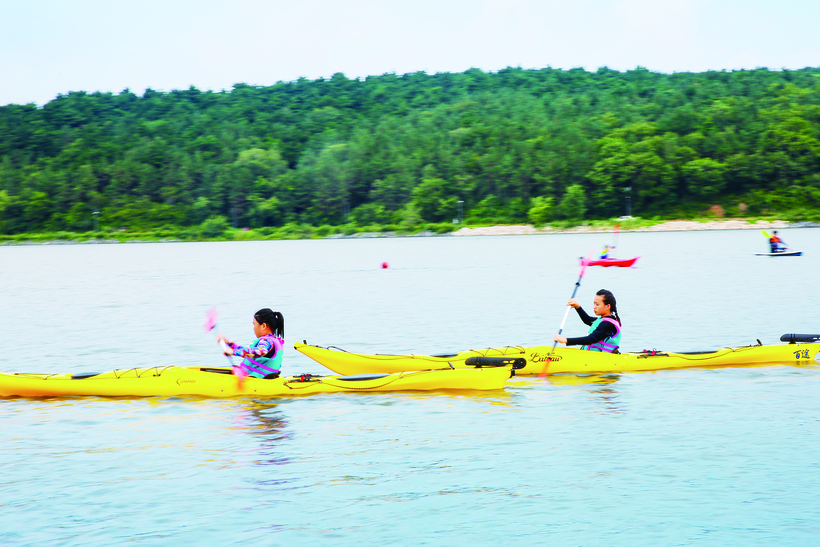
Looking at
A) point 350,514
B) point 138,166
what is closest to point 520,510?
point 350,514

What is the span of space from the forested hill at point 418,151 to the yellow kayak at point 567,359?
4158 inches

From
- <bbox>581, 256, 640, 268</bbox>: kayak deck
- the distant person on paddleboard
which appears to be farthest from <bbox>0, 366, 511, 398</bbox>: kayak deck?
the distant person on paddleboard

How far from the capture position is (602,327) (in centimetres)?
1395

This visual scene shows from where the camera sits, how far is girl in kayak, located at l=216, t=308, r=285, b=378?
39.8 ft

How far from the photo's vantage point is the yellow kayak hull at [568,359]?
14.1 meters

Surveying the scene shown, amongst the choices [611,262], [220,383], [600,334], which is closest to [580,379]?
[600,334]

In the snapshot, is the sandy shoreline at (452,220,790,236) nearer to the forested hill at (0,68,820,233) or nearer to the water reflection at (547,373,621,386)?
the forested hill at (0,68,820,233)

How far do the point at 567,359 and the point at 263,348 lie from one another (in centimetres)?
509

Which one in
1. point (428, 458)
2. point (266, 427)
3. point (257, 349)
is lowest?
point (428, 458)

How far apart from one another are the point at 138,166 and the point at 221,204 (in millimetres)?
19240

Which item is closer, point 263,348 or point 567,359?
point 263,348

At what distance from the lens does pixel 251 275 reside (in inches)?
1832

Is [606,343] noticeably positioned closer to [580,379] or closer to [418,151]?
[580,379]

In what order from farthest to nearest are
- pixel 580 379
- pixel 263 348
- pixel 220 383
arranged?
pixel 580 379 → pixel 220 383 → pixel 263 348
